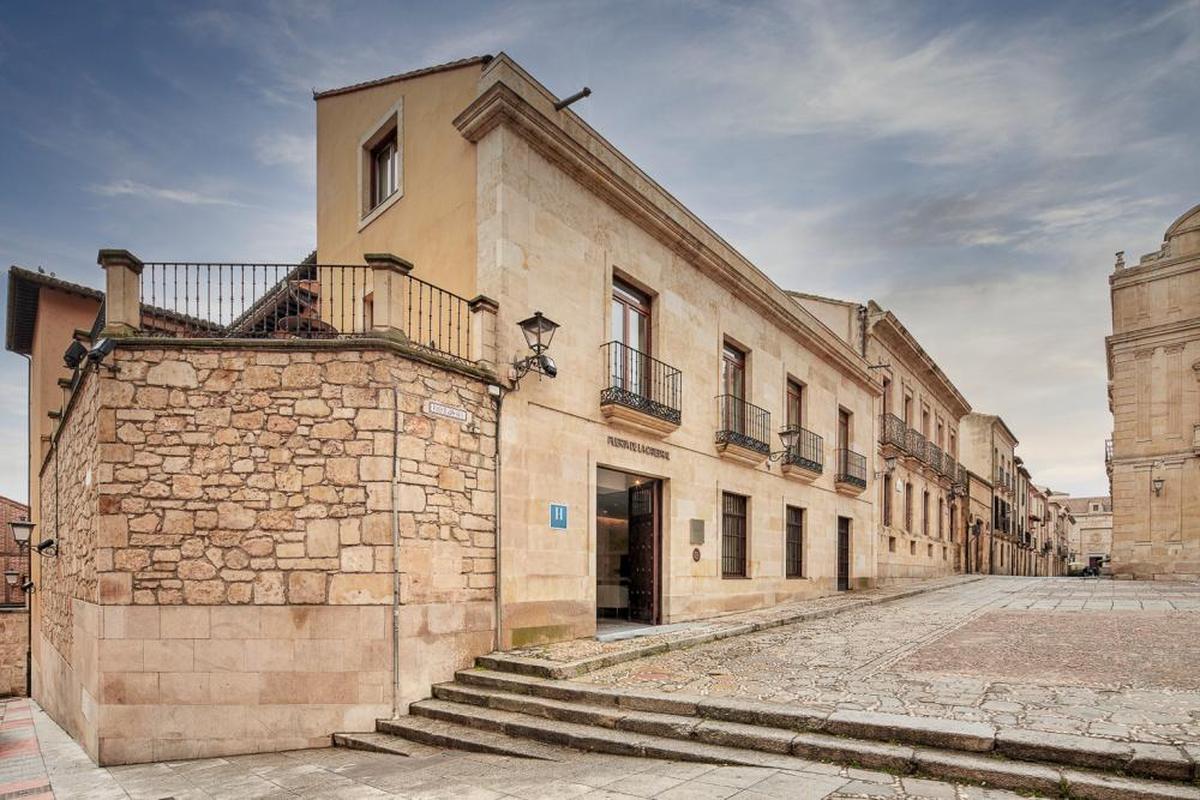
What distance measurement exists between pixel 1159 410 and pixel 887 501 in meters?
11.0

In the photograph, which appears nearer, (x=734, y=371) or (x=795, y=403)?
(x=734, y=371)

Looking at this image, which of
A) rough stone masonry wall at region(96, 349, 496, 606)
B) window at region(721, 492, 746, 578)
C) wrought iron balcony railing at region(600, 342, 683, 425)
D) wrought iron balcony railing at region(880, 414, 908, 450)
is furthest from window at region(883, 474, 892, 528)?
rough stone masonry wall at region(96, 349, 496, 606)

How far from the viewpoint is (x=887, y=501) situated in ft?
70.4

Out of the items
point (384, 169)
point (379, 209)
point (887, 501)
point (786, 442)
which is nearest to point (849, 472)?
point (786, 442)

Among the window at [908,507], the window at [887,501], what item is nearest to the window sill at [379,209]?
the window at [887,501]

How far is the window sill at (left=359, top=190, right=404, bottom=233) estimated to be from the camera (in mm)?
10623

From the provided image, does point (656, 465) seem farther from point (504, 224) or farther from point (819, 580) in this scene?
point (819, 580)

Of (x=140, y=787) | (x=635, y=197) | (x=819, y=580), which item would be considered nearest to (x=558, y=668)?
(x=140, y=787)

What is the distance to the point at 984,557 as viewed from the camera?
34312 millimetres

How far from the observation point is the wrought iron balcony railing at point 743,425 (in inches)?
487

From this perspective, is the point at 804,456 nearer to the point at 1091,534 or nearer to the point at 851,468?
the point at 851,468

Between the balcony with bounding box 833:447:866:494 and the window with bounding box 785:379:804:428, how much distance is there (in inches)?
77.7

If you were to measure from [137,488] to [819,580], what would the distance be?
13.5 meters

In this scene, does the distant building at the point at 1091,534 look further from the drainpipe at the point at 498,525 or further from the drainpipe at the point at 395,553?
the drainpipe at the point at 395,553
